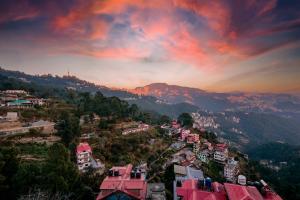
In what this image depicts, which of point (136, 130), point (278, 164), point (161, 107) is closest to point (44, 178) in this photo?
point (136, 130)

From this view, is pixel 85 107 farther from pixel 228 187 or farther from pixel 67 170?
pixel 228 187

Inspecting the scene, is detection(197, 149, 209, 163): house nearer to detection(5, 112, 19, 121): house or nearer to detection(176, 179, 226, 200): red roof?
detection(176, 179, 226, 200): red roof

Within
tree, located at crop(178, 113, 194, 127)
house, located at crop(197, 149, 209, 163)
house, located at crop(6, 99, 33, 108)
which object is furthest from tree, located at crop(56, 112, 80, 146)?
tree, located at crop(178, 113, 194, 127)

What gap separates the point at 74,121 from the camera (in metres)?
26.9

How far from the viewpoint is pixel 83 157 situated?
74.3 ft

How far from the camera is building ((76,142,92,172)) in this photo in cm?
2233

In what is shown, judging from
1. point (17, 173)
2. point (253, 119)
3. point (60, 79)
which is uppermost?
point (60, 79)

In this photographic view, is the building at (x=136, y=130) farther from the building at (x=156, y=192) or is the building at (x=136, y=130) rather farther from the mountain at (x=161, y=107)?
the mountain at (x=161, y=107)

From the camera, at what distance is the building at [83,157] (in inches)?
879

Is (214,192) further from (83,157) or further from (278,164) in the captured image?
(278,164)

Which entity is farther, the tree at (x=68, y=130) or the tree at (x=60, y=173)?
the tree at (x=68, y=130)

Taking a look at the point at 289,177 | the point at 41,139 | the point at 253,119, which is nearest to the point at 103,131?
the point at 41,139

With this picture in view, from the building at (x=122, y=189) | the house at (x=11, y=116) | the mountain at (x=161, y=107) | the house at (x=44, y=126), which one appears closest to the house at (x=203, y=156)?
the house at (x=44, y=126)

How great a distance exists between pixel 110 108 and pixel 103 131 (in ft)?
34.4
